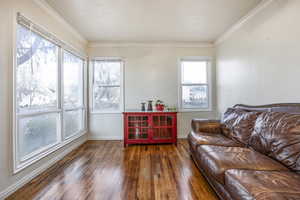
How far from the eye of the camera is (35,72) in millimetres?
2410

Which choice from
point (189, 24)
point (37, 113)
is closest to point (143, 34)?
point (189, 24)

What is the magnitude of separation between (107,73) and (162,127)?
202cm

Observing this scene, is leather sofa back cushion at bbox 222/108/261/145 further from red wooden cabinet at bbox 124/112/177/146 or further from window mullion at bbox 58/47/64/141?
window mullion at bbox 58/47/64/141

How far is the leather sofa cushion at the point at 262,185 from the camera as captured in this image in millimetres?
1096

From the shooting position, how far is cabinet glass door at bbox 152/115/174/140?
3.80 meters

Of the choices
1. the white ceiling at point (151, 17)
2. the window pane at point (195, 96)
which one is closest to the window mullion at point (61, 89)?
the white ceiling at point (151, 17)

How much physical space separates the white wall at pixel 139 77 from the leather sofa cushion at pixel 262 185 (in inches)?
119

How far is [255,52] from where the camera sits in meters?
2.80

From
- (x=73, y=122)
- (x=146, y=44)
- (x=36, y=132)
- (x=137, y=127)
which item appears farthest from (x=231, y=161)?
(x=146, y=44)

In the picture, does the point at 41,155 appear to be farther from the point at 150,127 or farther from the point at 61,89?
the point at 150,127

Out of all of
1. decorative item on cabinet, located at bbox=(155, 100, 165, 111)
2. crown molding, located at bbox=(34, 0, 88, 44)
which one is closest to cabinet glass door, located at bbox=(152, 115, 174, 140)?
decorative item on cabinet, located at bbox=(155, 100, 165, 111)

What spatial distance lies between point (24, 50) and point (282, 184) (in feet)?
10.3

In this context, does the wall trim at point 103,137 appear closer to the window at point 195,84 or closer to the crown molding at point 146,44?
the window at point 195,84

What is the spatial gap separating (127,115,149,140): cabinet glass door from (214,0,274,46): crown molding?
2600mm
